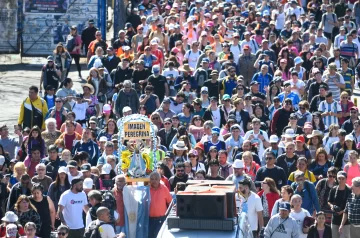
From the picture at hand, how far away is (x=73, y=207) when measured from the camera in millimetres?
18859

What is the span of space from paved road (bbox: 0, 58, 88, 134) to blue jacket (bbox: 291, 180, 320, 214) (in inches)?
414

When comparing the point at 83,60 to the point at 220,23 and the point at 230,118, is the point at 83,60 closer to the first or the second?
the point at 220,23

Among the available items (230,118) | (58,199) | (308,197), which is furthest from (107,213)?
(230,118)

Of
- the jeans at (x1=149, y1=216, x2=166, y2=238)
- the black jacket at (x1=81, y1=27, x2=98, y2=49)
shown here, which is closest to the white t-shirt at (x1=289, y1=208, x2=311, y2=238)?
the jeans at (x1=149, y1=216, x2=166, y2=238)

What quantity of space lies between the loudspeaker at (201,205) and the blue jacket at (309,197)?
3.54 meters

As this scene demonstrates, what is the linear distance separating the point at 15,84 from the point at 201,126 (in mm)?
10962

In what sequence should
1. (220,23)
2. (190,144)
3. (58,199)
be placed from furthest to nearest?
(220,23) → (190,144) → (58,199)

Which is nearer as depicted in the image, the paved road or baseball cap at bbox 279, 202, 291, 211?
baseball cap at bbox 279, 202, 291, 211

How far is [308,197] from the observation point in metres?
19.6

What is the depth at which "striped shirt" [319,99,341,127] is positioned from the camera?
83.5ft

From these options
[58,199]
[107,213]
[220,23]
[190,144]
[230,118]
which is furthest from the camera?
[220,23]

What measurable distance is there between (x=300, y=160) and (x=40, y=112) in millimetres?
6769

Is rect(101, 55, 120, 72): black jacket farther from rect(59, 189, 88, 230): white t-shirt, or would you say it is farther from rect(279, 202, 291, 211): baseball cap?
rect(279, 202, 291, 211): baseball cap

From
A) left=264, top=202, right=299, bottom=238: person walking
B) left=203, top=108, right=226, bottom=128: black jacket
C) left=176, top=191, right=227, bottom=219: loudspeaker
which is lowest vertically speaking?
left=264, top=202, right=299, bottom=238: person walking
